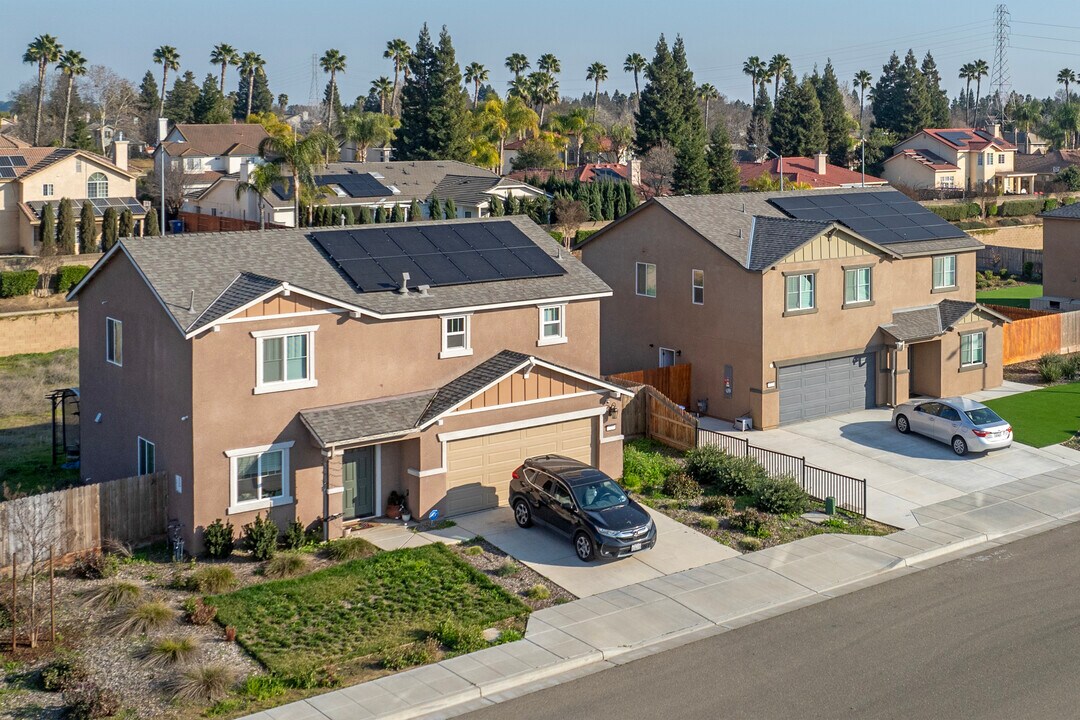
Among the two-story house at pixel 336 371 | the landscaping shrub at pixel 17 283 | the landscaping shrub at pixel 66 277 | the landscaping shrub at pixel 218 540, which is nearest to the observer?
the landscaping shrub at pixel 218 540

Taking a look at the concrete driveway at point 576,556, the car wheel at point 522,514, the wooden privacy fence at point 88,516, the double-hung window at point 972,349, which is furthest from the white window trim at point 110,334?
the double-hung window at point 972,349

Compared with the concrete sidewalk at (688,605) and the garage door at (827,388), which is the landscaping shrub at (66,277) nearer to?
the garage door at (827,388)

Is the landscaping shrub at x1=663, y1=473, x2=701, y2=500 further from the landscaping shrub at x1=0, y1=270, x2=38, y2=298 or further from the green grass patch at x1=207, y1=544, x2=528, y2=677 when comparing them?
the landscaping shrub at x1=0, y1=270, x2=38, y2=298

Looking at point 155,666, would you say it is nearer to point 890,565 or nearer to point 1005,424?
point 890,565

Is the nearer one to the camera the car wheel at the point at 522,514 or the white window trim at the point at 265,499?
the white window trim at the point at 265,499

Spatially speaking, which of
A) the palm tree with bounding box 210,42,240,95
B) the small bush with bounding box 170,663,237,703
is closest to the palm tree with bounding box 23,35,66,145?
the palm tree with bounding box 210,42,240,95

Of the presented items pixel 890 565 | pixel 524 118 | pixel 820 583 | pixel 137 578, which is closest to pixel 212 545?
pixel 137 578
